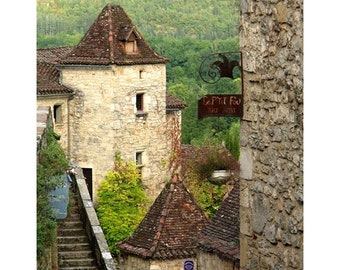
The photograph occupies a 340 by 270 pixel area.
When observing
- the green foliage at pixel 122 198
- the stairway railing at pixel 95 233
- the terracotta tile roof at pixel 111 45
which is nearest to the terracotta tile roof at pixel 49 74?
the terracotta tile roof at pixel 111 45

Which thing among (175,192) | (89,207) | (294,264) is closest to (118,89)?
(175,192)

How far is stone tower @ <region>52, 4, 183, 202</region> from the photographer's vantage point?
3681cm

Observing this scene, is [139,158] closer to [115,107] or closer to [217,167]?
→ [115,107]

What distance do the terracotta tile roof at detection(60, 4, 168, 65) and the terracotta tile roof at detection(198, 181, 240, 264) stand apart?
74.8 feet

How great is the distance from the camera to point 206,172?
9938 millimetres

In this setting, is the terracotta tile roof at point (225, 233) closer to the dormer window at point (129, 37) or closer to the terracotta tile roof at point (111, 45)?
the terracotta tile roof at point (111, 45)

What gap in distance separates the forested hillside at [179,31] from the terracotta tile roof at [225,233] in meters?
31.7

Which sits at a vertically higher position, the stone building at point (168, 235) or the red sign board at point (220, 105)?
the red sign board at point (220, 105)

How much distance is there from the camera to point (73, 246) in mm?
18516

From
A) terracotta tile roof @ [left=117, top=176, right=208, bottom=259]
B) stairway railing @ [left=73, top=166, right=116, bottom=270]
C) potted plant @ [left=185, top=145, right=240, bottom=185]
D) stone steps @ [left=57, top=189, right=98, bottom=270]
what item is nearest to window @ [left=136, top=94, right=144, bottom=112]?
terracotta tile roof @ [left=117, top=176, right=208, bottom=259]

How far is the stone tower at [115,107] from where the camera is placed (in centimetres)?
3681

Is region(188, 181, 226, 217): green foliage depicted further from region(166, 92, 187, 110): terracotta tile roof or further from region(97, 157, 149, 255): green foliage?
region(166, 92, 187, 110): terracotta tile roof

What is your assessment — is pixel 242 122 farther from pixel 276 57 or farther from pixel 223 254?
pixel 223 254

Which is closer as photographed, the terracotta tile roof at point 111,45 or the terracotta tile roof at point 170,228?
the terracotta tile roof at point 170,228
